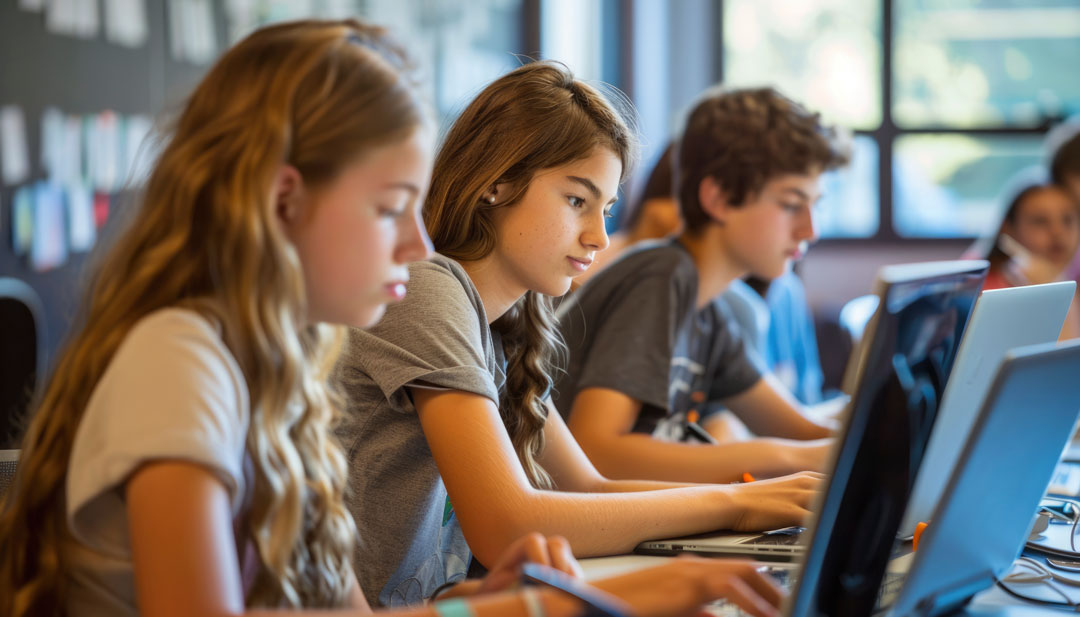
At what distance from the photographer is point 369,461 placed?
1.26 metres

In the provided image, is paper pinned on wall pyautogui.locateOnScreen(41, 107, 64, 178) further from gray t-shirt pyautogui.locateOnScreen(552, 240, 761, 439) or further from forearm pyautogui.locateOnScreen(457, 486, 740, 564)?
forearm pyautogui.locateOnScreen(457, 486, 740, 564)

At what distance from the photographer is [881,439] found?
2.80ft

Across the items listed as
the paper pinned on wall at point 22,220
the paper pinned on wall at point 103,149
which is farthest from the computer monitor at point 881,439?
the paper pinned on wall at point 103,149

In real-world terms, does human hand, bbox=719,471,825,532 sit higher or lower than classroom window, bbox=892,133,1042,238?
higher

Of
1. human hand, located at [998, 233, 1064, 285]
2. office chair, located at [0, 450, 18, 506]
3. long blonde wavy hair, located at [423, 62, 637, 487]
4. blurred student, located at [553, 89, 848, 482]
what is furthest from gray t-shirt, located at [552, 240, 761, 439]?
human hand, located at [998, 233, 1064, 285]

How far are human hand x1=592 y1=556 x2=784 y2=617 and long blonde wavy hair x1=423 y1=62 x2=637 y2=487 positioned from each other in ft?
1.64

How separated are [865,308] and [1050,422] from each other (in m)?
2.44

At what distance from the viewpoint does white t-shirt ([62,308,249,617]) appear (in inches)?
28.7

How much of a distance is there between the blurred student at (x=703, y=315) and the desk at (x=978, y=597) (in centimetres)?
48

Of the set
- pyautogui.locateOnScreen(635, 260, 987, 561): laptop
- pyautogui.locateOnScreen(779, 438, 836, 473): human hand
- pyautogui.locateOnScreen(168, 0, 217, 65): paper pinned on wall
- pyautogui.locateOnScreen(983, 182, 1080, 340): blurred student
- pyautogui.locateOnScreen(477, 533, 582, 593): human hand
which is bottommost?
pyautogui.locateOnScreen(983, 182, 1080, 340): blurred student

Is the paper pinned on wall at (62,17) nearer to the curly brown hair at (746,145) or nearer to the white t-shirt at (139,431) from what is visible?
the curly brown hair at (746,145)

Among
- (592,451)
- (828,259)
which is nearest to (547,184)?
(592,451)

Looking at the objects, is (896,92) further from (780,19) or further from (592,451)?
(592,451)

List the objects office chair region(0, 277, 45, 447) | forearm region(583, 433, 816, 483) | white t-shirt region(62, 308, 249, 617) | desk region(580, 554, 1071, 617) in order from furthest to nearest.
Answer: office chair region(0, 277, 45, 447) < forearm region(583, 433, 816, 483) < desk region(580, 554, 1071, 617) < white t-shirt region(62, 308, 249, 617)
